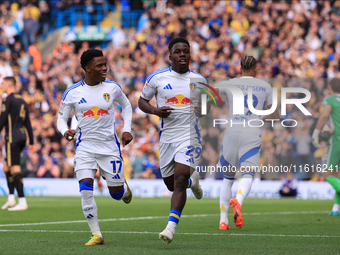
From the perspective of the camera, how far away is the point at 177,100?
258 inches

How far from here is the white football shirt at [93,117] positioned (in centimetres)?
647

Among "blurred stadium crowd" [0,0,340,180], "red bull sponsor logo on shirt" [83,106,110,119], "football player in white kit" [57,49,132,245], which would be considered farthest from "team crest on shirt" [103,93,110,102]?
"blurred stadium crowd" [0,0,340,180]

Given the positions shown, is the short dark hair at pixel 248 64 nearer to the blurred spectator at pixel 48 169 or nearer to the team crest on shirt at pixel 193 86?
the team crest on shirt at pixel 193 86

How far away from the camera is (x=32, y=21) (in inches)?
1148

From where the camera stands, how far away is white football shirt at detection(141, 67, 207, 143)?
21.4ft

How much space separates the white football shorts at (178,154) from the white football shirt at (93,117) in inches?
20.1

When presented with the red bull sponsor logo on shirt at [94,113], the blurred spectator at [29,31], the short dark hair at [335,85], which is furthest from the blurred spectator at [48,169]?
the red bull sponsor logo on shirt at [94,113]

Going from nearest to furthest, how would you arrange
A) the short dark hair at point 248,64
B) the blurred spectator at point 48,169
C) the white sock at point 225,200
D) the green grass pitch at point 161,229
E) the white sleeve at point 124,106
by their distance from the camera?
the green grass pitch at point 161,229, the white sleeve at point 124,106, the short dark hair at point 248,64, the white sock at point 225,200, the blurred spectator at point 48,169

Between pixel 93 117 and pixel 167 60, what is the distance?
16991 mm

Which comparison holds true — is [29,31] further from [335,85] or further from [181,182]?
[181,182]

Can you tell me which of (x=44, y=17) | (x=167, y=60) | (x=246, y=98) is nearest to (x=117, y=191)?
(x=246, y=98)

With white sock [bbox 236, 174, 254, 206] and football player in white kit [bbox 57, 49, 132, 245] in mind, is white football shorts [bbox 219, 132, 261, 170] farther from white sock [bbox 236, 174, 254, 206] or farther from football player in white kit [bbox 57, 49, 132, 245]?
football player in white kit [bbox 57, 49, 132, 245]

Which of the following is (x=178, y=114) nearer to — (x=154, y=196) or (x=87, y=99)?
(x=87, y=99)

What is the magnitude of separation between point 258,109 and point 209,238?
193 centimetres
